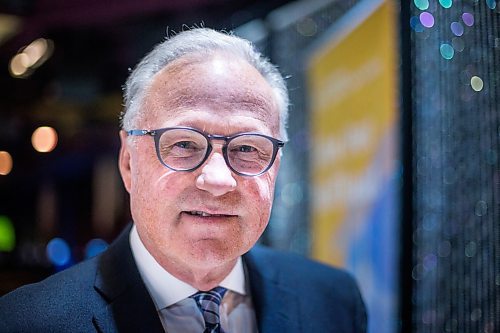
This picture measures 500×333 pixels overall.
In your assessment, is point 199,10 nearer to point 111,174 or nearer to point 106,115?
point 106,115

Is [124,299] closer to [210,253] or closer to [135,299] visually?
[135,299]

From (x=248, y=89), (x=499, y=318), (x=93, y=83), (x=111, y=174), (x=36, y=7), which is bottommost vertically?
(x=499, y=318)

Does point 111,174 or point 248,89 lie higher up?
point 248,89

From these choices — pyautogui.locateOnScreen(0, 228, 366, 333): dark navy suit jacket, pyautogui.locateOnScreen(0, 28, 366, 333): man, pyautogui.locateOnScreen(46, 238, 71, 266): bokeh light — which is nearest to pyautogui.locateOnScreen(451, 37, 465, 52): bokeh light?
pyautogui.locateOnScreen(0, 28, 366, 333): man

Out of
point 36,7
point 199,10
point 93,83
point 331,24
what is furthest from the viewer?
point 331,24

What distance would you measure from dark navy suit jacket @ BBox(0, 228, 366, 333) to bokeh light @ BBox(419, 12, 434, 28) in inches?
30.5

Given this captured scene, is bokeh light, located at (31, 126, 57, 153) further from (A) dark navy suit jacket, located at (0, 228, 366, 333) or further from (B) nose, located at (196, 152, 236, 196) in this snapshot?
(B) nose, located at (196, 152, 236, 196)

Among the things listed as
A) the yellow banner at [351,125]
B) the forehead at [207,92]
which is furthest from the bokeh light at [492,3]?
the forehead at [207,92]

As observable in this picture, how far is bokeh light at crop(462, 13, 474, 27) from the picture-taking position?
1631 mm

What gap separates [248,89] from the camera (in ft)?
3.87

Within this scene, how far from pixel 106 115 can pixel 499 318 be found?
4.32 feet

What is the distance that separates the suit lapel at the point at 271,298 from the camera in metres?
1.36

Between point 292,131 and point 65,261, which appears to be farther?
point 292,131

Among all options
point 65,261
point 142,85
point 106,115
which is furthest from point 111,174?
point 142,85
